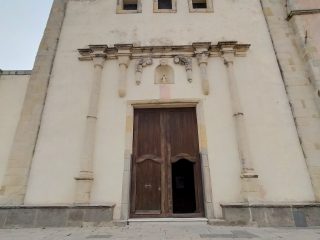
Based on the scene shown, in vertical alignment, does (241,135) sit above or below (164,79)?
below

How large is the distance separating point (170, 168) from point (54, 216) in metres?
3.17

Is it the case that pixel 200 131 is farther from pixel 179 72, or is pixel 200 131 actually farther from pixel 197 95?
pixel 179 72

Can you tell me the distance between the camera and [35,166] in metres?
6.33

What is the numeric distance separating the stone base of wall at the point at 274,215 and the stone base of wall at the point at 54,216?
3.07 meters

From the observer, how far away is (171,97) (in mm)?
7031

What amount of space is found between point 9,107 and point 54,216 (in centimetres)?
376

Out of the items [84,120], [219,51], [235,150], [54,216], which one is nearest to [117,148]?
[84,120]

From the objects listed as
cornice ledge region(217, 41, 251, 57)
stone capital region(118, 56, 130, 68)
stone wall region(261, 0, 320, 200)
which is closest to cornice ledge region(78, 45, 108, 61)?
stone capital region(118, 56, 130, 68)

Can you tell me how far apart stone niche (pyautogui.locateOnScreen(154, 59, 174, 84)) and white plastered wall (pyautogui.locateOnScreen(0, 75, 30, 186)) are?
4.25 meters

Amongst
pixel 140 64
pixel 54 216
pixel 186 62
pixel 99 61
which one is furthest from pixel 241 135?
pixel 54 216

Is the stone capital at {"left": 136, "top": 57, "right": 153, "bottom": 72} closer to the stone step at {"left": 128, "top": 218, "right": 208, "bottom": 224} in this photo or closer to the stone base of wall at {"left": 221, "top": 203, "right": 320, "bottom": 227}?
the stone step at {"left": 128, "top": 218, "right": 208, "bottom": 224}

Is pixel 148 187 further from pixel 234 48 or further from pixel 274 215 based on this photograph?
pixel 234 48

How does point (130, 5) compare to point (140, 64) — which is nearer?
point (140, 64)

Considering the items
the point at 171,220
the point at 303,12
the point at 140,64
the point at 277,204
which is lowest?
the point at 171,220
